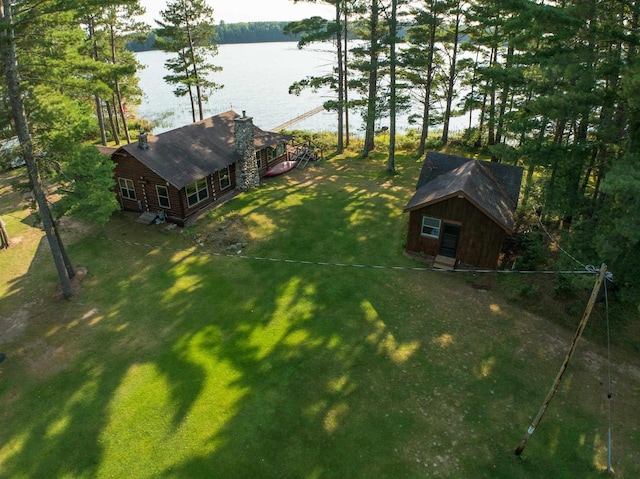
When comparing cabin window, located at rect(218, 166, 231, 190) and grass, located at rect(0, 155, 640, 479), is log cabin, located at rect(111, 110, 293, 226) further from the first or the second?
grass, located at rect(0, 155, 640, 479)

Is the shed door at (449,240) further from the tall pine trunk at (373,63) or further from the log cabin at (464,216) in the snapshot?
the tall pine trunk at (373,63)

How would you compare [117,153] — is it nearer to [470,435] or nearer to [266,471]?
[266,471]

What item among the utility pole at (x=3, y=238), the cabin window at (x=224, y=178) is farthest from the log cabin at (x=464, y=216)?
the utility pole at (x=3, y=238)

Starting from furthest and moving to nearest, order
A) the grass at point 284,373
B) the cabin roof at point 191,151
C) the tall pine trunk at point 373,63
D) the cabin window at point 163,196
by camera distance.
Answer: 1. the tall pine trunk at point 373,63
2. the cabin window at point 163,196
3. the cabin roof at point 191,151
4. the grass at point 284,373

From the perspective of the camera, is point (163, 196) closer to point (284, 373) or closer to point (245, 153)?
point (245, 153)

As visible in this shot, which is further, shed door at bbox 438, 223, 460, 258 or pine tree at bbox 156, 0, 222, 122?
pine tree at bbox 156, 0, 222, 122

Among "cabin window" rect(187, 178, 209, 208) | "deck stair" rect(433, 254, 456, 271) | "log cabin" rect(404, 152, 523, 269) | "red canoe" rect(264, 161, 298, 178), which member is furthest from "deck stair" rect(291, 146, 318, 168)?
"deck stair" rect(433, 254, 456, 271)
